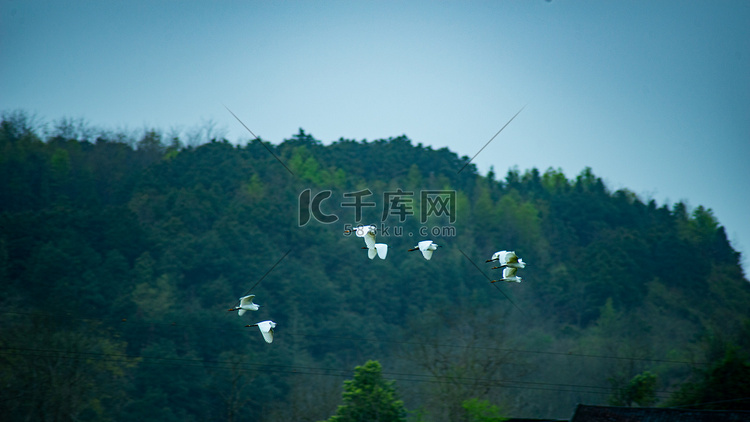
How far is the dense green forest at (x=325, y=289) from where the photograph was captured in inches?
1481

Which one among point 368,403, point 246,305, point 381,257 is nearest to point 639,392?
point 368,403

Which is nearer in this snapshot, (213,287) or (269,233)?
(213,287)

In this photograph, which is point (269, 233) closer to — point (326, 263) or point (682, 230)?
point (326, 263)

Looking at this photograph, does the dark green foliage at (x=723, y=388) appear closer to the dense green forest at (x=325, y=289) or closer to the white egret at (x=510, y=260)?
the dense green forest at (x=325, y=289)

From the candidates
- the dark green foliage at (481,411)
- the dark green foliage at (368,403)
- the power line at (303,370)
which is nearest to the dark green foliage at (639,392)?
the power line at (303,370)

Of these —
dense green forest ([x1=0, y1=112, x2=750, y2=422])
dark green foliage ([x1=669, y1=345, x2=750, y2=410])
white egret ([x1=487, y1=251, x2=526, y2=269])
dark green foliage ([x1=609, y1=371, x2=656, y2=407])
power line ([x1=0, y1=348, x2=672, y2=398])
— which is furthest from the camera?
dense green forest ([x1=0, y1=112, x2=750, y2=422])

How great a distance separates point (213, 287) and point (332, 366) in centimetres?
977

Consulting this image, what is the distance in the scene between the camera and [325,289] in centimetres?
5631

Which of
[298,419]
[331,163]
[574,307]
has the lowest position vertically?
[298,419]

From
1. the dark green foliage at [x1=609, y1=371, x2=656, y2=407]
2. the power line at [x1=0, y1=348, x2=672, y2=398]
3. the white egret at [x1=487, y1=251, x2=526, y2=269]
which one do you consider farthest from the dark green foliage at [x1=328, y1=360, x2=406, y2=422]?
the white egret at [x1=487, y1=251, x2=526, y2=269]

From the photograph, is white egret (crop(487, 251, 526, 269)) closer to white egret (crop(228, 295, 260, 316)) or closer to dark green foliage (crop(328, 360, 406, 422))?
white egret (crop(228, 295, 260, 316))

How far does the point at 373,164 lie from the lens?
8244cm

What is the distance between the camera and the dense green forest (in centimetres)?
3762

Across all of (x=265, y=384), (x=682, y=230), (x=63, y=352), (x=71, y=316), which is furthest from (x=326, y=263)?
(x=682, y=230)
